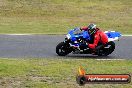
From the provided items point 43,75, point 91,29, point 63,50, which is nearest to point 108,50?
point 91,29

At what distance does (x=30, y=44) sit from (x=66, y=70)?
7.88 metres

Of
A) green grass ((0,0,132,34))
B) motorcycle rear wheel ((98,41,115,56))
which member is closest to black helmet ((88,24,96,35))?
motorcycle rear wheel ((98,41,115,56))

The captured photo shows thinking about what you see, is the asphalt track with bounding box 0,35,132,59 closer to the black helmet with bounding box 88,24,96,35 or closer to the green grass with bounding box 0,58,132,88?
the black helmet with bounding box 88,24,96,35

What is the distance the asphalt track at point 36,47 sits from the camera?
16.5 metres

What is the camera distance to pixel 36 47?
18.2 metres

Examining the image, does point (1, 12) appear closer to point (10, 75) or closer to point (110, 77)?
point (10, 75)

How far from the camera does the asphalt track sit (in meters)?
16.5

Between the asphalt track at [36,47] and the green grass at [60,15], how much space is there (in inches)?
117

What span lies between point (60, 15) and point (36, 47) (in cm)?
1353

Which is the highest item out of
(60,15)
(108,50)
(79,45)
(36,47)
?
(79,45)

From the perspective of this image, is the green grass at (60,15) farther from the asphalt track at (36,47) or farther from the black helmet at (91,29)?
the black helmet at (91,29)

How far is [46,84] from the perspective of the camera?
9602 mm

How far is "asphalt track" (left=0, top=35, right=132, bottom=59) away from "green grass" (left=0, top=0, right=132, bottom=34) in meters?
2.97

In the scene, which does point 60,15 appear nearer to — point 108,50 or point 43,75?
point 108,50
